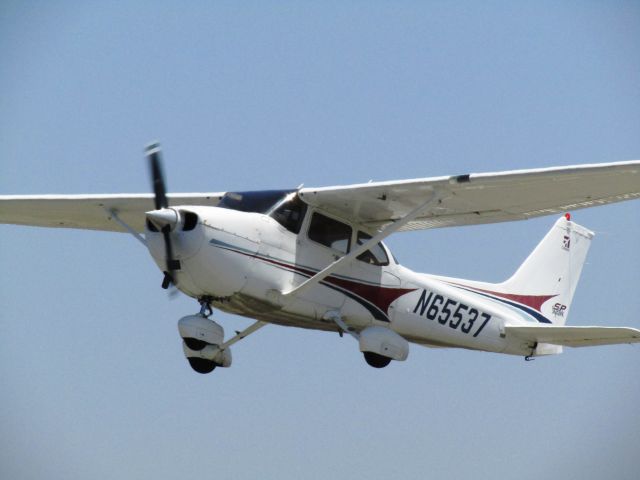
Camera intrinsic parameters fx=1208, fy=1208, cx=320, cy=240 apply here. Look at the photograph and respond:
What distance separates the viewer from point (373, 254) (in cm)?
1717

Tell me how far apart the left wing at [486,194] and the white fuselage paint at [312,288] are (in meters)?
0.63

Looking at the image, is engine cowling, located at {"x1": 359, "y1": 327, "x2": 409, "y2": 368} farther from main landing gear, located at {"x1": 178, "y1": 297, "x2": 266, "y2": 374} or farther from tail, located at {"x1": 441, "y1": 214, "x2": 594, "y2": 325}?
tail, located at {"x1": 441, "y1": 214, "x2": 594, "y2": 325}

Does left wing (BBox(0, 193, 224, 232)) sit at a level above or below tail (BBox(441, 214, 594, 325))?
above

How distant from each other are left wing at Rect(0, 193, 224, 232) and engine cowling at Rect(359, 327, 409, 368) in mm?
3196

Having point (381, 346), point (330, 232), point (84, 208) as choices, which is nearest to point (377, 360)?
point (381, 346)

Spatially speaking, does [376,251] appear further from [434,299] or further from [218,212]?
[218,212]

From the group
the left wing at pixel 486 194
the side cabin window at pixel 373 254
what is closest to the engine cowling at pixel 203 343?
the left wing at pixel 486 194

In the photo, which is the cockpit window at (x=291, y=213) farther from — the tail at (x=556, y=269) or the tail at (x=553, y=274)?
the tail at (x=556, y=269)

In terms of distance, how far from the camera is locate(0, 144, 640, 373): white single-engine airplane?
15.4 meters

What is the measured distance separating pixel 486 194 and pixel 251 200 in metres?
3.20

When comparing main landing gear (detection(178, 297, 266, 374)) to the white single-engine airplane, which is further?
main landing gear (detection(178, 297, 266, 374))

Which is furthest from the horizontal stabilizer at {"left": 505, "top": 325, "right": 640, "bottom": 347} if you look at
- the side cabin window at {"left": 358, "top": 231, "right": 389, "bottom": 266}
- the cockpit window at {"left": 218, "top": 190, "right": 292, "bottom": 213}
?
the cockpit window at {"left": 218, "top": 190, "right": 292, "bottom": 213}

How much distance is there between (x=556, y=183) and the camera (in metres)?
16.0

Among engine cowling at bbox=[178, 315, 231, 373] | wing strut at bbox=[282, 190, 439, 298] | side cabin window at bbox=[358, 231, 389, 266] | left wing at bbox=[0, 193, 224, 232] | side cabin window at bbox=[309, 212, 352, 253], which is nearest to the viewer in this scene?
engine cowling at bbox=[178, 315, 231, 373]
